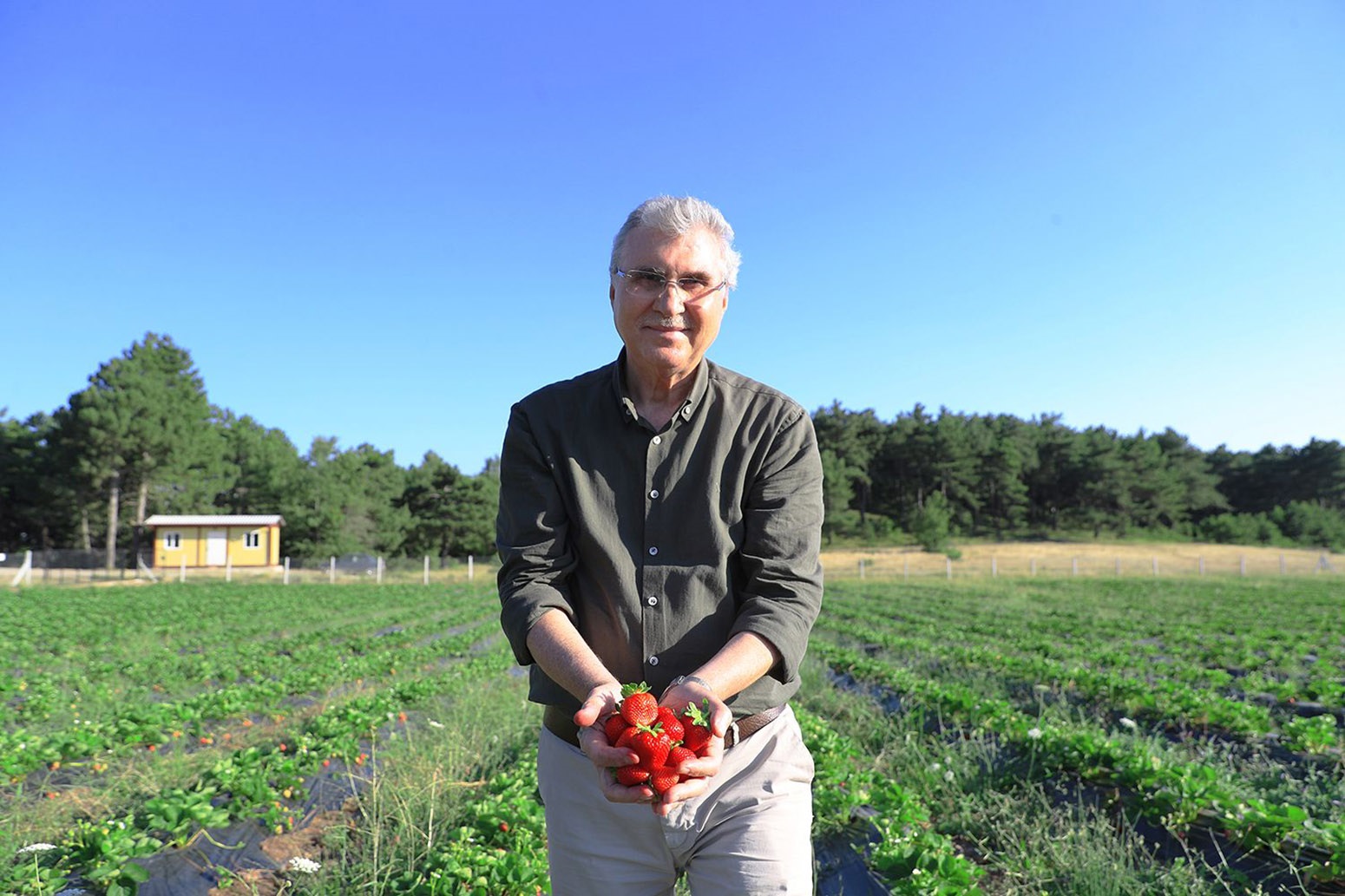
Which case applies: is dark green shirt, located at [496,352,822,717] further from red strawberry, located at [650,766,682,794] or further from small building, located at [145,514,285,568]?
small building, located at [145,514,285,568]

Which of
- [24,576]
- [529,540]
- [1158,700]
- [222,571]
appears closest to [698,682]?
[529,540]

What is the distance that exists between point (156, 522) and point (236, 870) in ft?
132

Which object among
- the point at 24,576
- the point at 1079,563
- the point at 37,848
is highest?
the point at 24,576

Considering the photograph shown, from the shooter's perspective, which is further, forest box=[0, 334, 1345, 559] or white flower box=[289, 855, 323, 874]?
forest box=[0, 334, 1345, 559]

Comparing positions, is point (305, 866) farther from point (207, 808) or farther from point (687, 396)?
point (687, 396)

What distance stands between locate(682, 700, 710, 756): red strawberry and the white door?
141 feet

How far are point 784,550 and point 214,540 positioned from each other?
142 ft

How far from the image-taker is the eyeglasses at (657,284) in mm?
1828

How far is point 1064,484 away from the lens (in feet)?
227

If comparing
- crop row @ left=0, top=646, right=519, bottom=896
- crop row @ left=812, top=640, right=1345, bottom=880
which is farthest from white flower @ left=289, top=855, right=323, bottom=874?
crop row @ left=812, top=640, right=1345, bottom=880

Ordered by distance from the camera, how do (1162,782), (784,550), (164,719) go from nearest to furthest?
(784,550) → (1162,782) → (164,719)

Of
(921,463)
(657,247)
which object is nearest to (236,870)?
(657,247)

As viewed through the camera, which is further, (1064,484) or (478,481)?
(1064,484)

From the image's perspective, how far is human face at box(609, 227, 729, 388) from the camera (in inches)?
71.4
